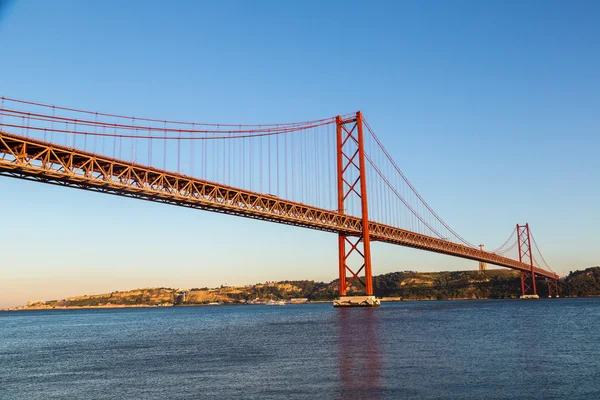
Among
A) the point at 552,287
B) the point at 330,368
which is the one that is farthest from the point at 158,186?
the point at 552,287

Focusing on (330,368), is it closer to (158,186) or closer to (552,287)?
(158,186)

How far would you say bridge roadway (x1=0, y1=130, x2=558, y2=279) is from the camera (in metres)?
35.5

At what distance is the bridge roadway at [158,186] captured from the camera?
1396 inches

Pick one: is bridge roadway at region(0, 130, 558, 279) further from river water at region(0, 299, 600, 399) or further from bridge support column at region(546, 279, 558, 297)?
bridge support column at region(546, 279, 558, 297)

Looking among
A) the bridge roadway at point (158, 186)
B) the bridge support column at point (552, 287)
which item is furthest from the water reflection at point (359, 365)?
the bridge support column at point (552, 287)

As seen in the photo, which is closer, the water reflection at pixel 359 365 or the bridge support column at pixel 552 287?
the water reflection at pixel 359 365

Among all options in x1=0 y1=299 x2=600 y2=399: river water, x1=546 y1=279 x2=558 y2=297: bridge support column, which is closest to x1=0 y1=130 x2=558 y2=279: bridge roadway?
x1=0 y1=299 x2=600 y2=399: river water

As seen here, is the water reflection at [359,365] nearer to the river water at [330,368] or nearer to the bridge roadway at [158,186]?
the river water at [330,368]

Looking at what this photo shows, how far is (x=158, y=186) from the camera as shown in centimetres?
4572

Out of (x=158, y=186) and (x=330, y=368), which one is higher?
(x=158, y=186)

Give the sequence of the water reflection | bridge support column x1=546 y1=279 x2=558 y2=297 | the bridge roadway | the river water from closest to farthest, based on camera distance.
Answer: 1. the water reflection
2. the river water
3. the bridge roadway
4. bridge support column x1=546 y1=279 x2=558 y2=297

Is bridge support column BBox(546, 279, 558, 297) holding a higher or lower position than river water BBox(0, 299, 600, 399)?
higher

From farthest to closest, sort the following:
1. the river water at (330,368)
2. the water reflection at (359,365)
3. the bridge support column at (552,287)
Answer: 1. the bridge support column at (552,287)
2. the river water at (330,368)
3. the water reflection at (359,365)

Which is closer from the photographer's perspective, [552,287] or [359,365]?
[359,365]
